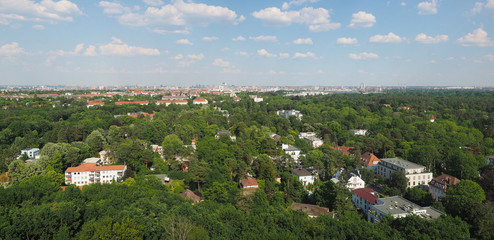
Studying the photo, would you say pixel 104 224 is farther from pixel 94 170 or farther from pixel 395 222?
pixel 395 222

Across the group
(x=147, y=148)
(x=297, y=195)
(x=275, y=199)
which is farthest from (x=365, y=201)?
(x=147, y=148)

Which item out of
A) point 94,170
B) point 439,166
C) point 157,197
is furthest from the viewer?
point 439,166

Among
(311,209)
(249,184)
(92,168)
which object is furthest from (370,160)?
(92,168)

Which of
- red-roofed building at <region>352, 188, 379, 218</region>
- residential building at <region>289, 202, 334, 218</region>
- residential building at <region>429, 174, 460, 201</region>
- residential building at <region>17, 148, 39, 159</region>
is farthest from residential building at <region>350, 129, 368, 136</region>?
residential building at <region>17, 148, 39, 159</region>

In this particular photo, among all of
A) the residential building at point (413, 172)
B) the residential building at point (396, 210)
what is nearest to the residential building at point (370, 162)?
the residential building at point (413, 172)

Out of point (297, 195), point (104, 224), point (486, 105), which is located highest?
point (486, 105)

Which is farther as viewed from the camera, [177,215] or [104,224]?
[177,215]
